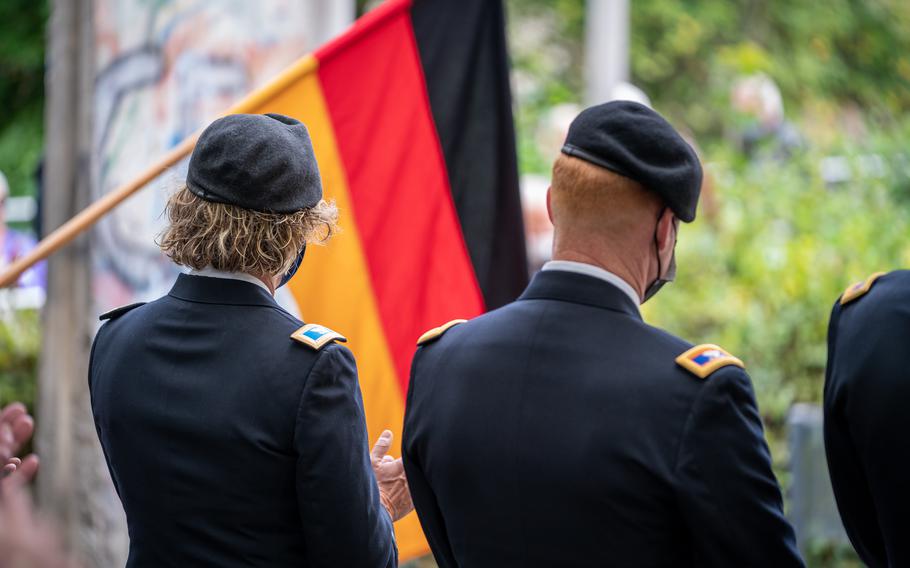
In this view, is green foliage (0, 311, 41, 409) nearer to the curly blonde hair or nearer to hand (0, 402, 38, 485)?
hand (0, 402, 38, 485)

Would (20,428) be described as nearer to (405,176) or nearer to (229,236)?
(229,236)

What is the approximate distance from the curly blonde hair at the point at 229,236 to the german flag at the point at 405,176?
1.15 m

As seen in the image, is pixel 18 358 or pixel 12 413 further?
pixel 18 358

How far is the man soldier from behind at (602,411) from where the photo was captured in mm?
1900

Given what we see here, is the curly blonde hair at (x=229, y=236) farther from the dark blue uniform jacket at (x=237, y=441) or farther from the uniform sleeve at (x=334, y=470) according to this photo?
the uniform sleeve at (x=334, y=470)

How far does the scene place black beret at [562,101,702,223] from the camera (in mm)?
2045

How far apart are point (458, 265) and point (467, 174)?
0.29 m

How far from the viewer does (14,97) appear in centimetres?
961

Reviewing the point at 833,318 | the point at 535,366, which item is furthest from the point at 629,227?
the point at 833,318

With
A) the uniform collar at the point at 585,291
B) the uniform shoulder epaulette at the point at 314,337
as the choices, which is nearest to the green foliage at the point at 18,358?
the uniform shoulder epaulette at the point at 314,337

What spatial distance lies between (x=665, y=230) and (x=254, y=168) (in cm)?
78

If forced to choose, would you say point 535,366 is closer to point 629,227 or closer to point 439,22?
point 629,227

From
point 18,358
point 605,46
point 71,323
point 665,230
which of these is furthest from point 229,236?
point 605,46

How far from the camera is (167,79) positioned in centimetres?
460
